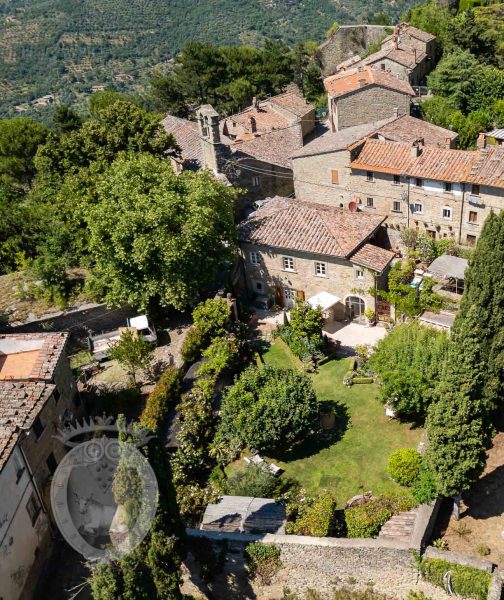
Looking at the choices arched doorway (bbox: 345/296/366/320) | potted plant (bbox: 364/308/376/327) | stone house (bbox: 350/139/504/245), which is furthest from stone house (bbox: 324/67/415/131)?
potted plant (bbox: 364/308/376/327)

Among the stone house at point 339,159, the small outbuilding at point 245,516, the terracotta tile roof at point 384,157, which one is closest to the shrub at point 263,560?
the small outbuilding at point 245,516

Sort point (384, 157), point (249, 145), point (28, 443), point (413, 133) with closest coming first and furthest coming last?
1. point (28, 443)
2. point (384, 157)
3. point (413, 133)
4. point (249, 145)

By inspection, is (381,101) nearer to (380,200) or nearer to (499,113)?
(499,113)

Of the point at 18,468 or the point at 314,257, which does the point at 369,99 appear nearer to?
the point at 314,257

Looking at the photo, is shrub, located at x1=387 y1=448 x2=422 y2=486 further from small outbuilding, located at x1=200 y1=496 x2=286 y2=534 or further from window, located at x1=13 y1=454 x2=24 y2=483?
window, located at x1=13 y1=454 x2=24 y2=483

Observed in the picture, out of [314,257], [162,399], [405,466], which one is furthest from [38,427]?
[314,257]

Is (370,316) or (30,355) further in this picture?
(370,316)

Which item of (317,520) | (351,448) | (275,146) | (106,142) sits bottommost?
(351,448)
